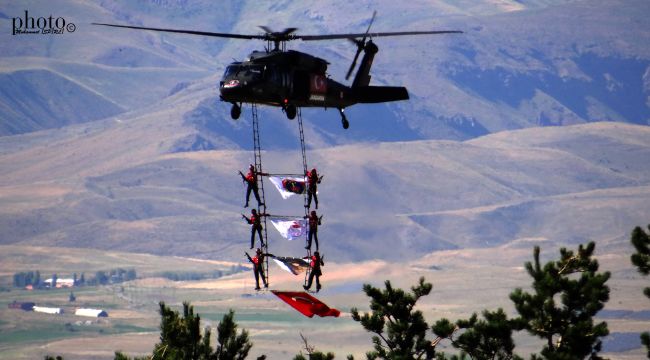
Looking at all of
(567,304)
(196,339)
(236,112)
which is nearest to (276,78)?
(236,112)

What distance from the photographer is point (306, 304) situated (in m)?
90.7

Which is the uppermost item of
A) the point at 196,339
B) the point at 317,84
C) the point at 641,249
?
the point at 317,84

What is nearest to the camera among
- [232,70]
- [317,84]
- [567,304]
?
[567,304]

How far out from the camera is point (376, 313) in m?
104

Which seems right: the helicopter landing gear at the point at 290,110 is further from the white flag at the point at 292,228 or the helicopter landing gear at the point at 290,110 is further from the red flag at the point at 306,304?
the red flag at the point at 306,304

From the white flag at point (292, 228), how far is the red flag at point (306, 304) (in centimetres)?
316

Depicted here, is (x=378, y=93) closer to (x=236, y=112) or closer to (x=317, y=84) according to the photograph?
(x=317, y=84)

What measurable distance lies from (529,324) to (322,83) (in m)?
18.8

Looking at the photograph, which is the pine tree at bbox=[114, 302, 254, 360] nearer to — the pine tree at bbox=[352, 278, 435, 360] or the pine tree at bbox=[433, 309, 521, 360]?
the pine tree at bbox=[352, 278, 435, 360]

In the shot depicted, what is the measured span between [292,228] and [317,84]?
12.2 metres

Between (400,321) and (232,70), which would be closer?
(232,70)

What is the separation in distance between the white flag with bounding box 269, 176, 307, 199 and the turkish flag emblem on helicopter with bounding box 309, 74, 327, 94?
769 centimetres

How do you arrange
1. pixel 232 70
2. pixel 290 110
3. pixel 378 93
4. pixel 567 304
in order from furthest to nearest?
pixel 378 93 < pixel 232 70 < pixel 290 110 < pixel 567 304

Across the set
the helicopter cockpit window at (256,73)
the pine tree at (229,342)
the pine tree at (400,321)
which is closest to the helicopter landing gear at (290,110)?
the helicopter cockpit window at (256,73)
